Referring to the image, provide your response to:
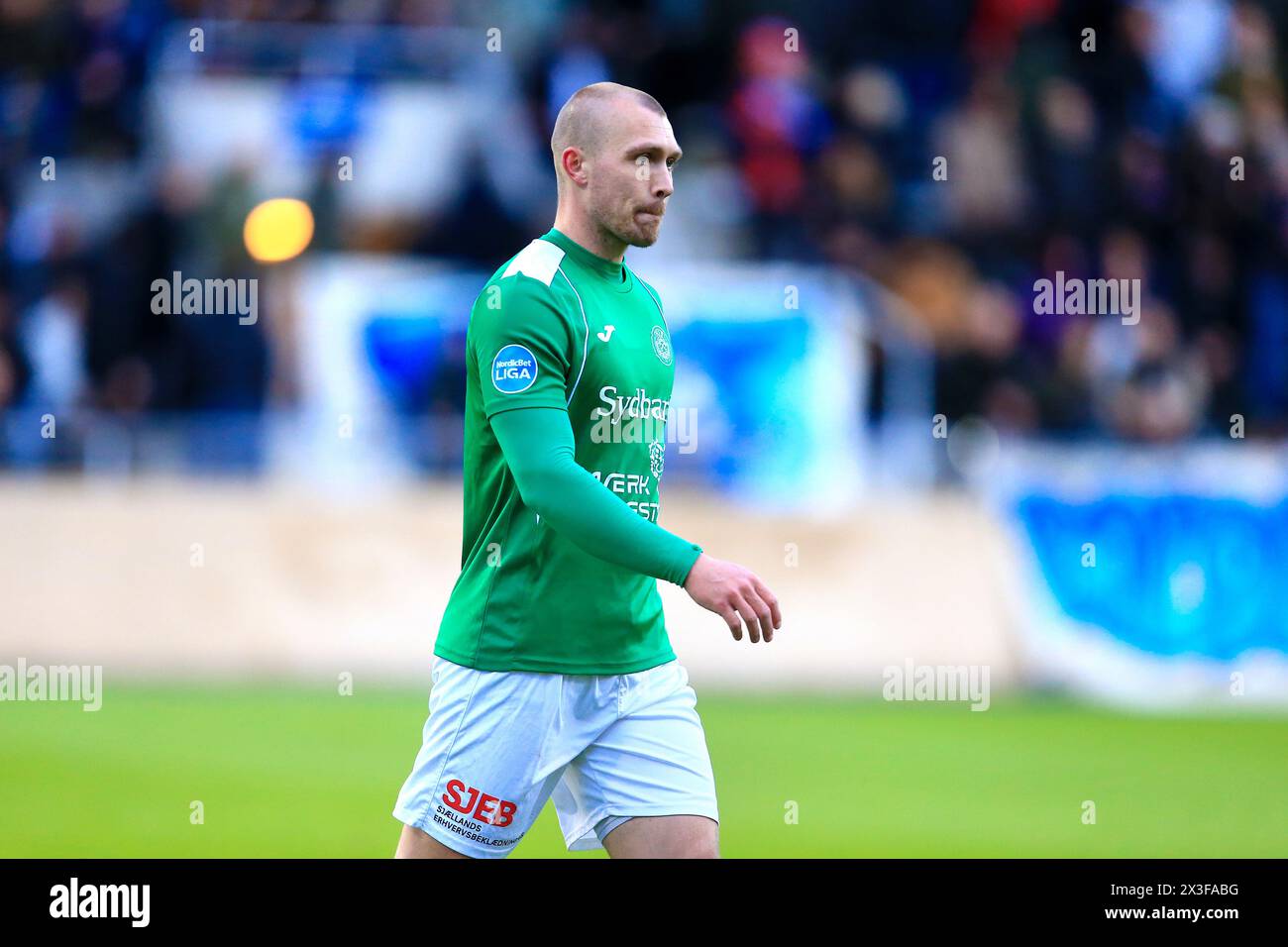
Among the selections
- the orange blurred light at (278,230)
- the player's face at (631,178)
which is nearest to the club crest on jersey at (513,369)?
the player's face at (631,178)

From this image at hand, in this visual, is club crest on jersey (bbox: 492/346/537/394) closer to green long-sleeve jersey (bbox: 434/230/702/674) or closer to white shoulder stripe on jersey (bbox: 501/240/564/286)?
green long-sleeve jersey (bbox: 434/230/702/674)

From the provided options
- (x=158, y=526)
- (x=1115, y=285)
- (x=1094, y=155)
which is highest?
(x=1094, y=155)

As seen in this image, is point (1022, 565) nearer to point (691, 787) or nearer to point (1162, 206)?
point (1162, 206)

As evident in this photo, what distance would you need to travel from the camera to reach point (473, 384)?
5.66m

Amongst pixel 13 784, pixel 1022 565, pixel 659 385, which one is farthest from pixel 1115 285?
pixel 659 385

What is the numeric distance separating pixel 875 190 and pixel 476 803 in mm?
13796

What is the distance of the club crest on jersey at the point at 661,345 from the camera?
5.88 m

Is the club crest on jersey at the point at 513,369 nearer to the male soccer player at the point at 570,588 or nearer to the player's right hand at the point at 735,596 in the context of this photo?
the male soccer player at the point at 570,588

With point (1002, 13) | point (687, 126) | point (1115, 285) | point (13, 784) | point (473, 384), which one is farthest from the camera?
point (1002, 13)

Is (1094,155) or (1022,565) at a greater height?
(1094,155)

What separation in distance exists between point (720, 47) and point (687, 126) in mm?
1277

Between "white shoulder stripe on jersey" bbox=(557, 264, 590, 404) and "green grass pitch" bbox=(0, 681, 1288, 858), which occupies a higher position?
"white shoulder stripe on jersey" bbox=(557, 264, 590, 404)

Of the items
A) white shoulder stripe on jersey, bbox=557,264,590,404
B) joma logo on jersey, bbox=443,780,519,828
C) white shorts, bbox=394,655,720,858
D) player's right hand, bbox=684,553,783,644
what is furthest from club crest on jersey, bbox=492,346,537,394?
joma logo on jersey, bbox=443,780,519,828

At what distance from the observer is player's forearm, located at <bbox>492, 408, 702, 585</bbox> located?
5.24 meters
